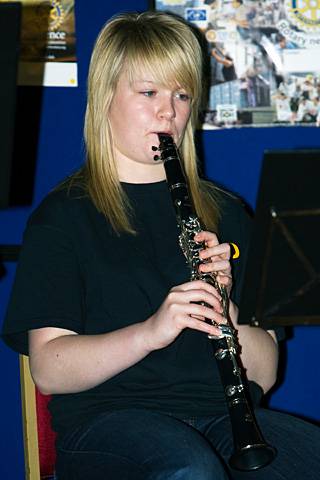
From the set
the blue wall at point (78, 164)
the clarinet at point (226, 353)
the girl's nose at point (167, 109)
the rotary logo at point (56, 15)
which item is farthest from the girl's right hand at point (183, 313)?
the rotary logo at point (56, 15)

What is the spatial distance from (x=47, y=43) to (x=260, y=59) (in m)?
0.55

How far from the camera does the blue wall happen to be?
2123mm

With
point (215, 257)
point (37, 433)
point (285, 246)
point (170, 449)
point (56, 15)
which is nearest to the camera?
point (285, 246)

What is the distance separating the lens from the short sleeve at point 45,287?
1453 millimetres

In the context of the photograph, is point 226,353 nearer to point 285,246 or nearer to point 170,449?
point 170,449

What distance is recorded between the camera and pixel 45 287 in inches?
57.6

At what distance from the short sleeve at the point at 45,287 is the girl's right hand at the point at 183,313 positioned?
176 mm

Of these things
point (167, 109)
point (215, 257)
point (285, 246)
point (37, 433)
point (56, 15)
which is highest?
point (56, 15)

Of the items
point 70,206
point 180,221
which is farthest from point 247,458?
point 70,206

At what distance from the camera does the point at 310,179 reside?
3.64 ft

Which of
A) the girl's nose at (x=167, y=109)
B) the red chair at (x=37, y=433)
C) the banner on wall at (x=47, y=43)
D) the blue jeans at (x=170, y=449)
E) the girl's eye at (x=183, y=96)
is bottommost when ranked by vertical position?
the red chair at (x=37, y=433)

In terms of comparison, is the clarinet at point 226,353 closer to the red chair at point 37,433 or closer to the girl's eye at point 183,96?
the girl's eye at point 183,96

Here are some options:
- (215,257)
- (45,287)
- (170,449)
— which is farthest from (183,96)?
(170,449)

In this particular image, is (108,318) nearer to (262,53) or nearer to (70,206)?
(70,206)
